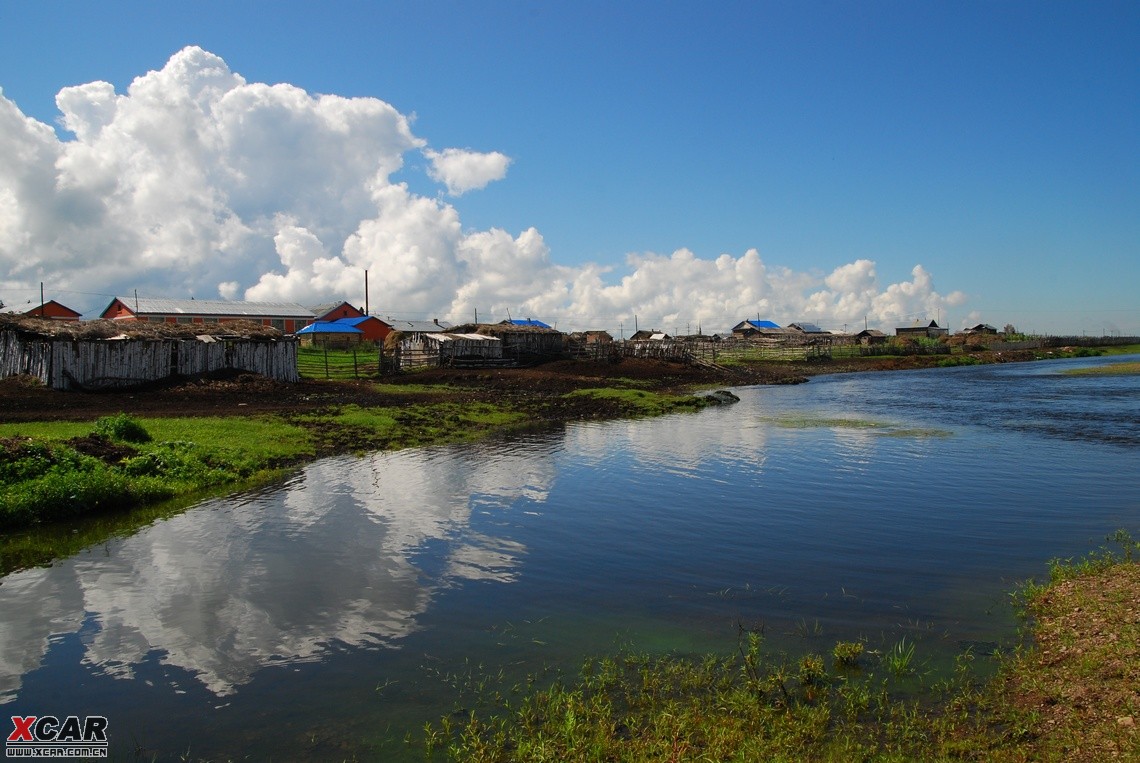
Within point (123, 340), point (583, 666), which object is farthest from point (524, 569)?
point (123, 340)

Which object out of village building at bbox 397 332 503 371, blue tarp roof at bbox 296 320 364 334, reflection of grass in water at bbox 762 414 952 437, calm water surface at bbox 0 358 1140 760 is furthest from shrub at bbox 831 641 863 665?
blue tarp roof at bbox 296 320 364 334

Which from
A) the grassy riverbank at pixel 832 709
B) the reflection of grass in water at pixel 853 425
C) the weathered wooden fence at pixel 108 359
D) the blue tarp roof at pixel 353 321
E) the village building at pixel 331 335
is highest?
the blue tarp roof at pixel 353 321

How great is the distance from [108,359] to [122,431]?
18.0 metres

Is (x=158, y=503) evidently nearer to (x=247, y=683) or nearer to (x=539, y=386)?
(x=247, y=683)

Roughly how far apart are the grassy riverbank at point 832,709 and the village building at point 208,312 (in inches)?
3100

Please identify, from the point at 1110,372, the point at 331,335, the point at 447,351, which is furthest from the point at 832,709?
the point at 331,335

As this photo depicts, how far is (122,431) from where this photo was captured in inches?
725

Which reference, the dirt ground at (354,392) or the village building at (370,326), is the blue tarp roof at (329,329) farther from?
the dirt ground at (354,392)

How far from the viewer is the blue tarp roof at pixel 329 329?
8981 cm

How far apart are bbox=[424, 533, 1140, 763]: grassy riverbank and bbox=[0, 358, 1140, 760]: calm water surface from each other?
1.85 feet

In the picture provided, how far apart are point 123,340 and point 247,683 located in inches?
1258

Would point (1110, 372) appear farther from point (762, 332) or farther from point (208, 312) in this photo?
point (208, 312)

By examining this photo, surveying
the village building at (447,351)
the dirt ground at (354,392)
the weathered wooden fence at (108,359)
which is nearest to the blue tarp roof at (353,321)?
the village building at (447,351)

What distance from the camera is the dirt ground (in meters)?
27.2
